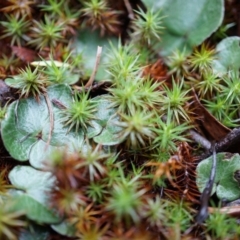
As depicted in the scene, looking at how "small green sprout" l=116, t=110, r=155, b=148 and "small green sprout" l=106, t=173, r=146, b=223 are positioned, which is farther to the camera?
"small green sprout" l=116, t=110, r=155, b=148

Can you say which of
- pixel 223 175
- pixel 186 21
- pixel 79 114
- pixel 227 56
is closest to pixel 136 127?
pixel 79 114

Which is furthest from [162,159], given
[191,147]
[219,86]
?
[219,86]

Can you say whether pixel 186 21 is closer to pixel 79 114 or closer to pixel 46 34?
pixel 46 34

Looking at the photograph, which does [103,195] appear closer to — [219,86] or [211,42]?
[219,86]

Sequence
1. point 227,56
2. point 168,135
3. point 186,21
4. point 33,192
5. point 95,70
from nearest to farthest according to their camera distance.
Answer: point 33,192
point 168,135
point 95,70
point 227,56
point 186,21

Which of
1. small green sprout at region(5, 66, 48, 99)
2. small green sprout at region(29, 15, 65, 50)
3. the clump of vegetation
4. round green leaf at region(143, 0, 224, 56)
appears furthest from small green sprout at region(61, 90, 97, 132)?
round green leaf at region(143, 0, 224, 56)

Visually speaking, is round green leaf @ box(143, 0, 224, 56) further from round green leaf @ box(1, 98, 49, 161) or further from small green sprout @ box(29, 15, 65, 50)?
round green leaf @ box(1, 98, 49, 161)

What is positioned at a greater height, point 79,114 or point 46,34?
point 46,34
